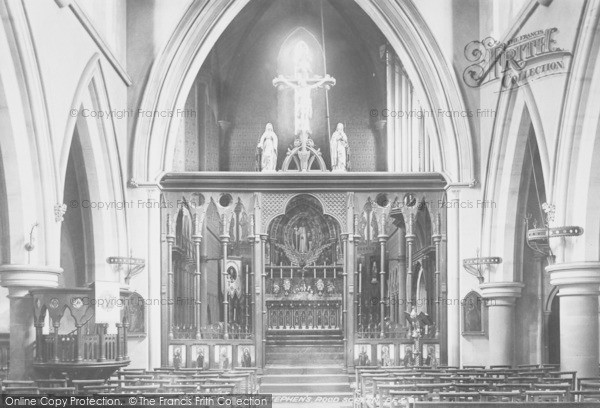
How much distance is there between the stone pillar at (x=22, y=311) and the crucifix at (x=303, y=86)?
32.9 ft

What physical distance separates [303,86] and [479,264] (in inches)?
274

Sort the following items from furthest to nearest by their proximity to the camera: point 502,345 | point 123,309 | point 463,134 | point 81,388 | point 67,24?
point 463,134 → point 502,345 → point 123,309 → point 67,24 → point 81,388

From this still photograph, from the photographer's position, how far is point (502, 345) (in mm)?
19797

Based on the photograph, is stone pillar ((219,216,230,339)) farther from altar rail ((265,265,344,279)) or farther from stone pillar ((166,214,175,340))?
altar rail ((265,265,344,279))

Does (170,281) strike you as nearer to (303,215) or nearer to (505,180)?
(303,215)

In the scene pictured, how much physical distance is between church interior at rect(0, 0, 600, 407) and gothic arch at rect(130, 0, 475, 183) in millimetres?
45

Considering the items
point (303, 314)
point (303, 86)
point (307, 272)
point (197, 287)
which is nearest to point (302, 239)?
point (307, 272)

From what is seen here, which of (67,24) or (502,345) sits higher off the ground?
(67,24)

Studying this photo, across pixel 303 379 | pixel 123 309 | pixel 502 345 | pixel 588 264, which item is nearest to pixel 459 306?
pixel 502 345

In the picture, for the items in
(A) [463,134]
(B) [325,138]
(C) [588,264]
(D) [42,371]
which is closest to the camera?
(D) [42,371]

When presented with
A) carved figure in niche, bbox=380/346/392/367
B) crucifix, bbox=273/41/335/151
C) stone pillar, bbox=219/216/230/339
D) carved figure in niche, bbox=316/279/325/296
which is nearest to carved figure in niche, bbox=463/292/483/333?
carved figure in niche, bbox=380/346/392/367

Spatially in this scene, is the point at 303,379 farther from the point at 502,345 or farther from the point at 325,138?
the point at 325,138

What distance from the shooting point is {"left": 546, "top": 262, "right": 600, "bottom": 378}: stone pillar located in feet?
50.5

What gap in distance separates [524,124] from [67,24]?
9.12m
